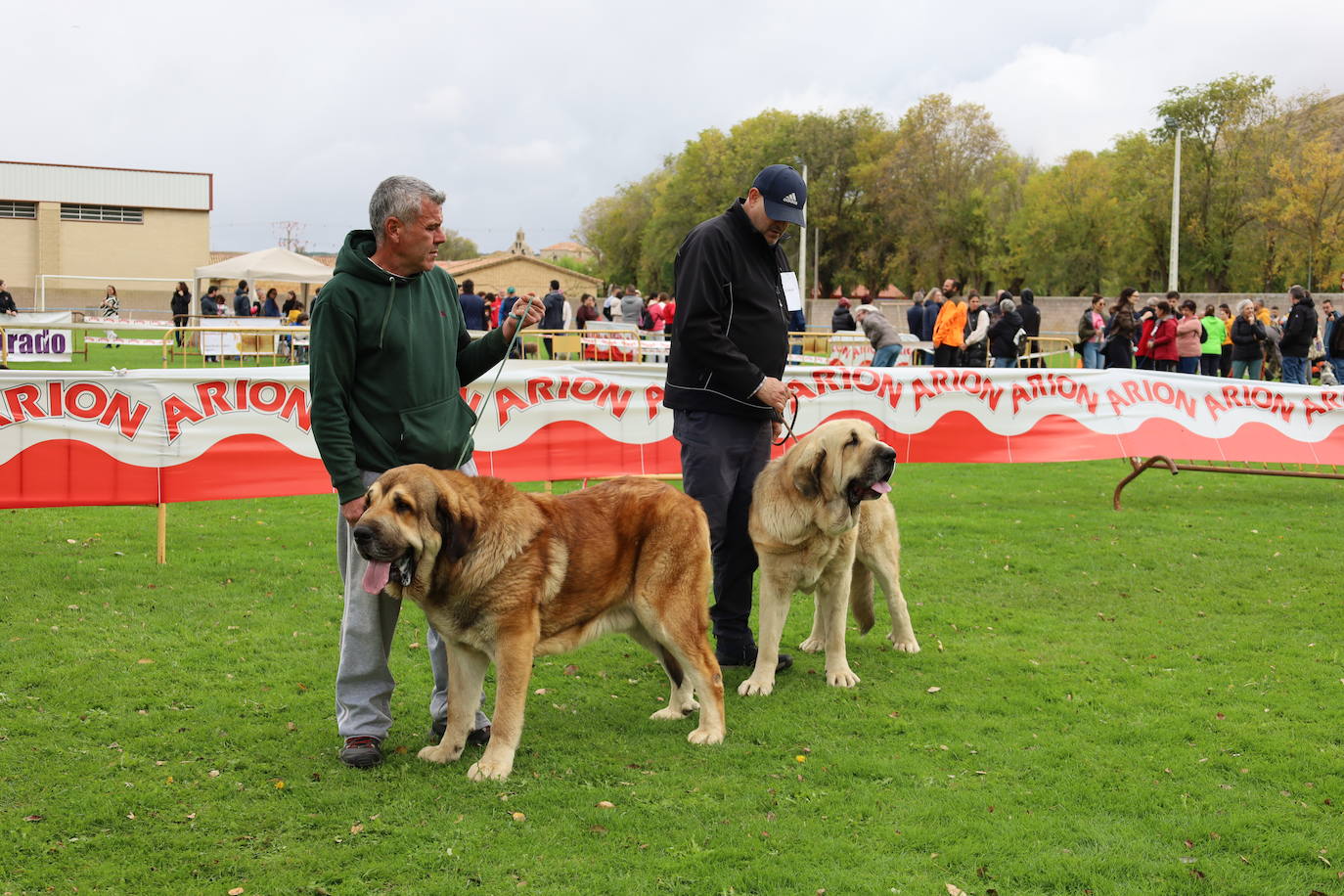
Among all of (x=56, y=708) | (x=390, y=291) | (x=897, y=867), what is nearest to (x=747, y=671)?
(x=897, y=867)

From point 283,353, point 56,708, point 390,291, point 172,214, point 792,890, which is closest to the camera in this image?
point 792,890

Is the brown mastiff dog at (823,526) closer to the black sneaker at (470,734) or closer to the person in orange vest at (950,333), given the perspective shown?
the black sneaker at (470,734)

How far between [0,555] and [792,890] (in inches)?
293

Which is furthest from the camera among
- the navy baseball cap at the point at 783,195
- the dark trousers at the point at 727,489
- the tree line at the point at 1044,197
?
the tree line at the point at 1044,197

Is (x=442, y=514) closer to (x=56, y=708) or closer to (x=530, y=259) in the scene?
(x=56, y=708)

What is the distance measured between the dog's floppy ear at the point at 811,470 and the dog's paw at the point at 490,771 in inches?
80.9

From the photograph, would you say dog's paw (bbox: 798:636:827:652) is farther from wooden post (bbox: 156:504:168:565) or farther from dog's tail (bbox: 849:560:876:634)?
wooden post (bbox: 156:504:168:565)

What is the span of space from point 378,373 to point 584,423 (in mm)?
5391

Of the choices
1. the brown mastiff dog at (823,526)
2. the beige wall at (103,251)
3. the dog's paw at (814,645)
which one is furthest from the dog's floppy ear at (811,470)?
the beige wall at (103,251)

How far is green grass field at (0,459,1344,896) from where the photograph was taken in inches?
158

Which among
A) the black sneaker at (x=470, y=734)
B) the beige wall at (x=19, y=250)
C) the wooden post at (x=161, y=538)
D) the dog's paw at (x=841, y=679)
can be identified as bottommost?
the black sneaker at (x=470, y=734)

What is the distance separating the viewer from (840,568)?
6133mm

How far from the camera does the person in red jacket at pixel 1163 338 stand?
21078 mm

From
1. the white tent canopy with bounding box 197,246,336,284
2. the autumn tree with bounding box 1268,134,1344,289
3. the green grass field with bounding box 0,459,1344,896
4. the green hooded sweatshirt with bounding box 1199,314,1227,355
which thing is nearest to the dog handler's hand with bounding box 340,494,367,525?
the green grass field with bounding box 0,459,1344,896
